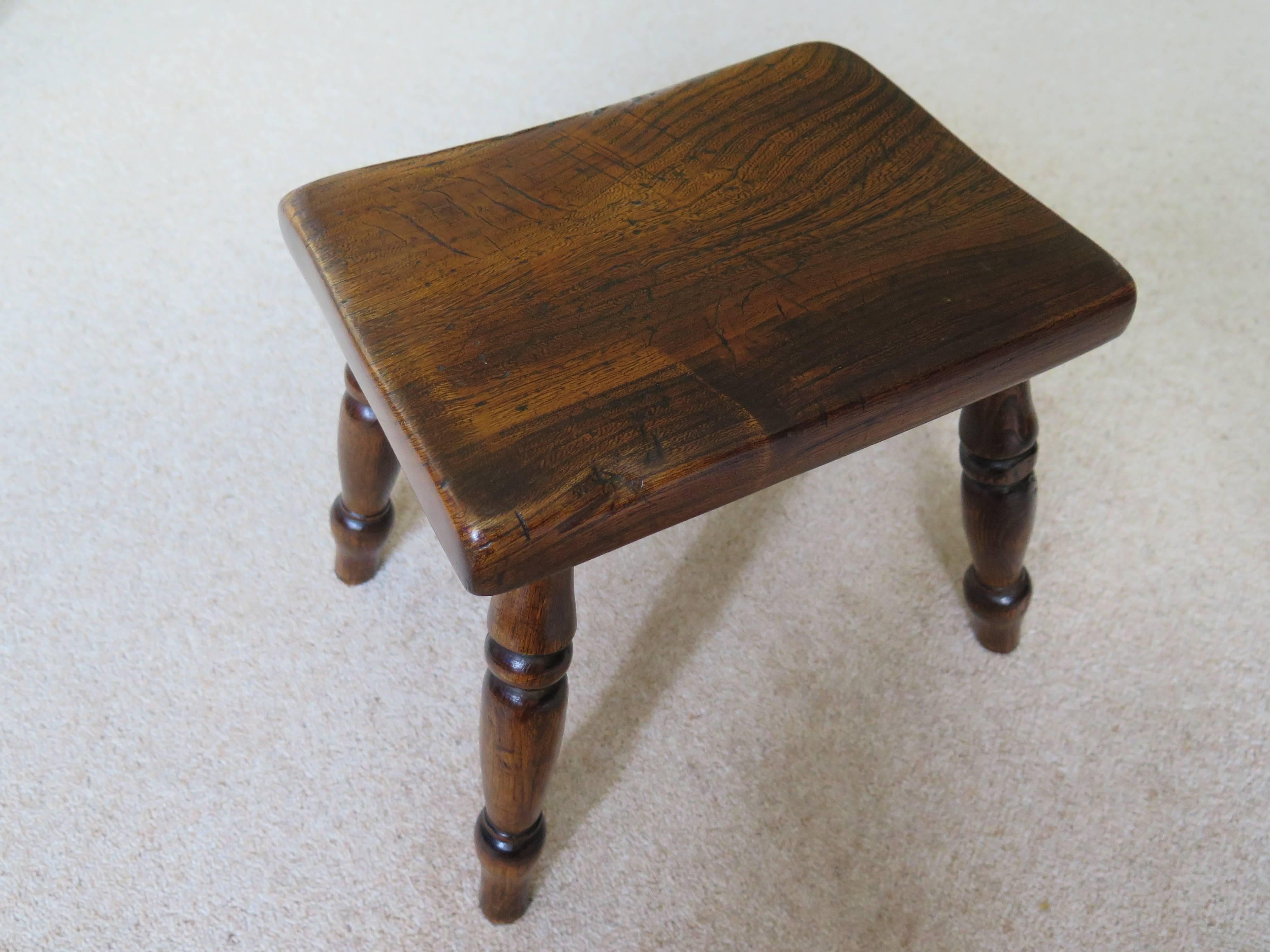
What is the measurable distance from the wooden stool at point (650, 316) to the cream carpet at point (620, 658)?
13cm

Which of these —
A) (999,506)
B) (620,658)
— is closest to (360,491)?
(620,658)

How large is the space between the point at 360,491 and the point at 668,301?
30 cm

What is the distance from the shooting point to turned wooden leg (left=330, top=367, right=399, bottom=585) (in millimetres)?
719

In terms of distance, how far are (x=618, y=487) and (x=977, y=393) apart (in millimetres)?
203

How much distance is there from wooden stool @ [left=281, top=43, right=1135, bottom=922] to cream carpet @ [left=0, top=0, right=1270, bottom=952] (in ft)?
0.43

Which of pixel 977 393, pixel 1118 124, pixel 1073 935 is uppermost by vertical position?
pixel 977 393

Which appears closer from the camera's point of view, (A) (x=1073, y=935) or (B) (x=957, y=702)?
(A) (x=1073, y=935)

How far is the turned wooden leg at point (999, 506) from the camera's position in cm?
70

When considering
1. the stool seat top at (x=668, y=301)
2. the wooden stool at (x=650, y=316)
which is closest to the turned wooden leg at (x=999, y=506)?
the wooden stool at (x=650, y=316)

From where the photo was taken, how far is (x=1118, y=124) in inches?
50.6

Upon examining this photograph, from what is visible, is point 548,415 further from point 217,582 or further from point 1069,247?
point 217,582

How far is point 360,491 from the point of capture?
2.52ft

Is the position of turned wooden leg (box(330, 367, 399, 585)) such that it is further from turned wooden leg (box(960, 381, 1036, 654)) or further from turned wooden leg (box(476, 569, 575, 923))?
turned wooden leg (box(960, 381, 1036, 654))

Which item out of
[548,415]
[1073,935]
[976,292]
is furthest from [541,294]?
[1073,935]
